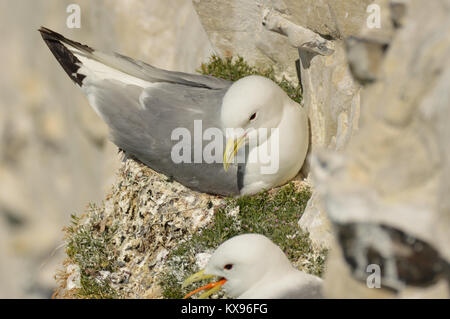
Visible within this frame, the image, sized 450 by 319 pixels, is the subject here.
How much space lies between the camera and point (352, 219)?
2.30 metres

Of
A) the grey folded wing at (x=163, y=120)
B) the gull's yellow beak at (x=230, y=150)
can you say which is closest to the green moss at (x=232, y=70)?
the grey folded wing at (x=163, y=120)

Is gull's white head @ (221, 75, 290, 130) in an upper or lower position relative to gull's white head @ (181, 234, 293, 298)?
upper

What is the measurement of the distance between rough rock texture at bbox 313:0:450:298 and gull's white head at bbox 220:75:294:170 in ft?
7.41

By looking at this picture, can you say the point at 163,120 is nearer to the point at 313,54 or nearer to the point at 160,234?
the point at 160,234

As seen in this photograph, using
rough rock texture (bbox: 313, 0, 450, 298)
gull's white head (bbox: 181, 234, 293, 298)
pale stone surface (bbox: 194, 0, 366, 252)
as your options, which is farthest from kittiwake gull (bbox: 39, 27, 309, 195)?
rough rock texture (bbox: 313, 0, 450, 298)

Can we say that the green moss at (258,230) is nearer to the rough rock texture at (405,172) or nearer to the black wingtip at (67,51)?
the black wingtip at (67,51)

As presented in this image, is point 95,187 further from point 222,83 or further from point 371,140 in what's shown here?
point 371,140

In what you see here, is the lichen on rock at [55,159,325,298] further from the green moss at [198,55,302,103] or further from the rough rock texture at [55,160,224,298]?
the green moss at [198,55,302,103]

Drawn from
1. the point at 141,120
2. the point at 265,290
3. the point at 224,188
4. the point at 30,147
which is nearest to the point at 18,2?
the point at 30,147

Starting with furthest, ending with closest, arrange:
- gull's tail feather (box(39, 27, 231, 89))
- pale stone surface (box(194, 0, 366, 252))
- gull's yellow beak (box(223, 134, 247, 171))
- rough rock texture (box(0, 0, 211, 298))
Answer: rough rock texture (box(0, 0, 211, 298))
gull's tail feather (box(39, 27, 231, 89))
gull's yellow beak (box(223, 134, 247, 171))
pale stone surface (box(194, 0, 366, 252))

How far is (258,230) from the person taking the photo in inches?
198

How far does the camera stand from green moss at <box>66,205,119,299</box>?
499 centimetres

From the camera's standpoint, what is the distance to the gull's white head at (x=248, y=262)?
3.83 meters

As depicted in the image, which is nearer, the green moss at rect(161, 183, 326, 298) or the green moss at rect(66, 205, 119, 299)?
the green moss at rect(161, 183, 326, 298)
